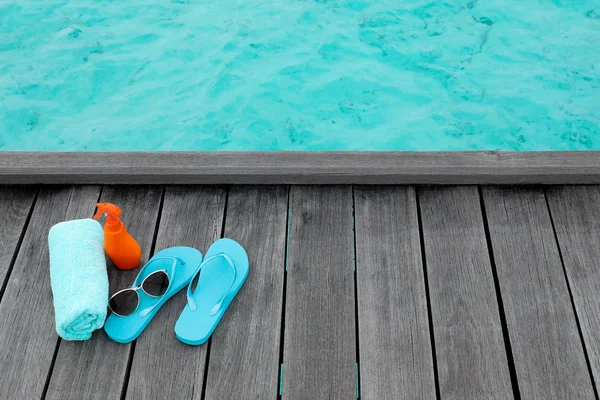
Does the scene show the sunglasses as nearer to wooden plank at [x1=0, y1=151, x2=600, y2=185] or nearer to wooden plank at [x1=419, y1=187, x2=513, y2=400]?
wooden plank at [x1=0, y1=151, x2=600, y2=185]

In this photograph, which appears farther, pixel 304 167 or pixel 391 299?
pixel 304 167

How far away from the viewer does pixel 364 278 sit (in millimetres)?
1592

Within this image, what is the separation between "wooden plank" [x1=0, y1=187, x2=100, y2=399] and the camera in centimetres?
143

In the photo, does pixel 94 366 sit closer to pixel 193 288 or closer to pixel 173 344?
pixel 173 344

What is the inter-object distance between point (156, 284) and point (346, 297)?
53 cm

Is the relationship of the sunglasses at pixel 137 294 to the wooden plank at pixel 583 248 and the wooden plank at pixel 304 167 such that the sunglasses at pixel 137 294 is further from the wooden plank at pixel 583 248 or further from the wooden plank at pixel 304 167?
the wooden plank at pixel 583 248

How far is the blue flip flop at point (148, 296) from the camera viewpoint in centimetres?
149

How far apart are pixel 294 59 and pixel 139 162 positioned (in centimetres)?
157

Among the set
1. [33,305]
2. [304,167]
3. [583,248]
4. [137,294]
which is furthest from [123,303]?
[583,248]

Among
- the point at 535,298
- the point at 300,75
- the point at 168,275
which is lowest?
the point at 300,75

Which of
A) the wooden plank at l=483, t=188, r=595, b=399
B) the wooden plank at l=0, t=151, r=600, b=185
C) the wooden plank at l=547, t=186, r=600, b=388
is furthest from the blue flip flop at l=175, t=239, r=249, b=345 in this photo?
the wooden plank at l=547, t=186, r=600, b=388

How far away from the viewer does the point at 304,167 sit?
1.78 m

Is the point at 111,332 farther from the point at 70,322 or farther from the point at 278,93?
the point at 278,93

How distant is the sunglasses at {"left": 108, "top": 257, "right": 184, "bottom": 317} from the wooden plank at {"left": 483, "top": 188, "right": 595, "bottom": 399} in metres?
0.95
